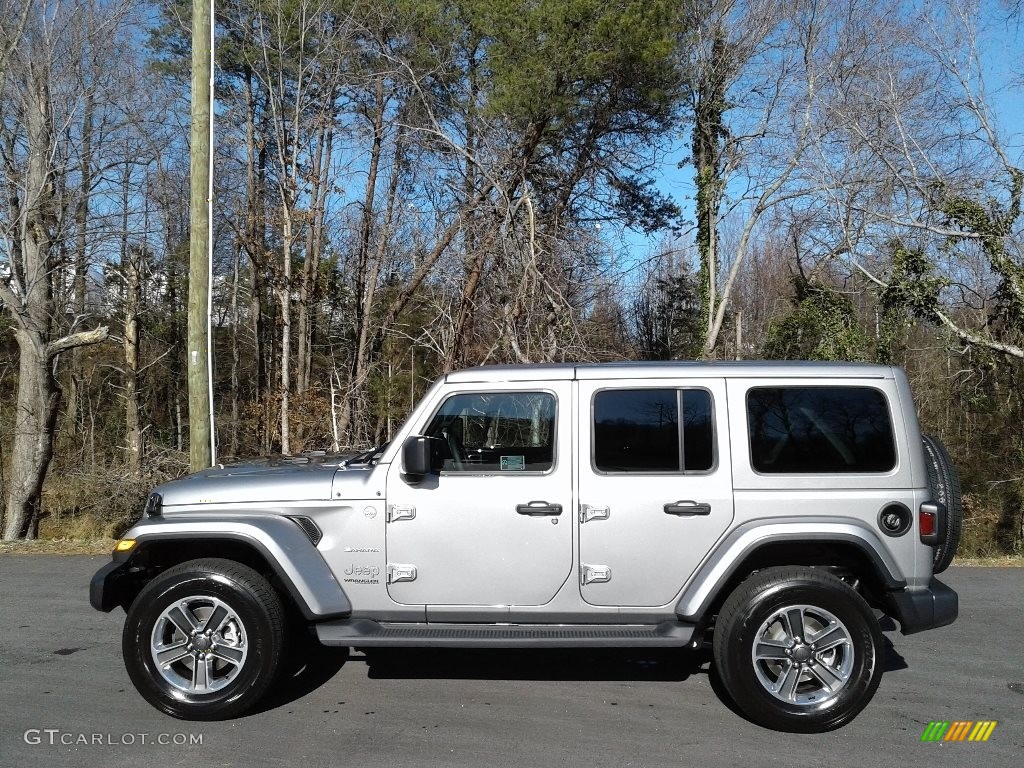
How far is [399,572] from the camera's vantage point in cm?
464

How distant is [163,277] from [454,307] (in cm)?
1243

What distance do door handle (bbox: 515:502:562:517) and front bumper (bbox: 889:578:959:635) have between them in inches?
74.5

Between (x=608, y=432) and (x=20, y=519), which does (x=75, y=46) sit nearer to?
(x=20, y=519)

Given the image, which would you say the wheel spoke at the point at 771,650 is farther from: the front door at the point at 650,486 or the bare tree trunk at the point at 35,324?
the bare tree trunk at the point at 35,324

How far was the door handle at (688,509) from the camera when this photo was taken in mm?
4586

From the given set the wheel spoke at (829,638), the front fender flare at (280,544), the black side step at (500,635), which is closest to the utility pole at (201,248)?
the front fender flare at (280,544)

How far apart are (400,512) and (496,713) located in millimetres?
1241

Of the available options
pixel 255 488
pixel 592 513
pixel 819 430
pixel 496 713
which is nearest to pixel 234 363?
pixel 255 488

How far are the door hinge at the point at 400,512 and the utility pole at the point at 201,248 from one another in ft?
16.9

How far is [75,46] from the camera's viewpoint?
12891mm

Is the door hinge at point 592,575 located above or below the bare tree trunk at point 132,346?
below

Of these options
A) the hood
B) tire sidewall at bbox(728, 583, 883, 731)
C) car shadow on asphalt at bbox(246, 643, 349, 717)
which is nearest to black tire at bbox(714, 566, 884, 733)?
tire sidewall at bbox(728, 583, 883, 731)

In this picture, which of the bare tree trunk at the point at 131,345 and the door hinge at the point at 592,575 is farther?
the bare tree trunk at the point at 131,345

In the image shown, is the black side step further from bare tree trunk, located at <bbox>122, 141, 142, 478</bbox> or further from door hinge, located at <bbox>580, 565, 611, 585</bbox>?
bare tree trunk, located at <bbox>122, 141, 142, 478</bbox>
